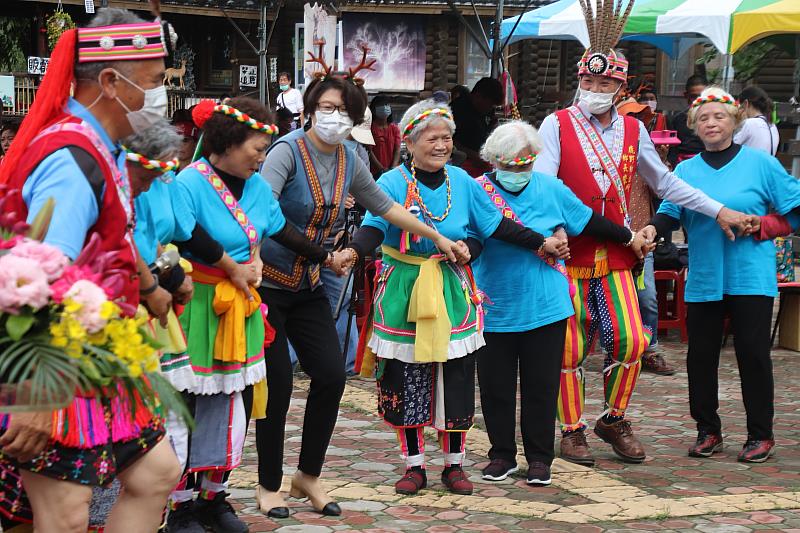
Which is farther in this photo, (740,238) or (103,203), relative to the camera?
(740,238)

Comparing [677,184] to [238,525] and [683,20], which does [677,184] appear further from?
[683,20]

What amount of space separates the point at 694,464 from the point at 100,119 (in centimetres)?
426

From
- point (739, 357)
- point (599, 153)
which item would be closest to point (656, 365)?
point (739, 357)

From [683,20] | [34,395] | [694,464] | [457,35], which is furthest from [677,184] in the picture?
[457,35]

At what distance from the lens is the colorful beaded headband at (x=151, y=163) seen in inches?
163

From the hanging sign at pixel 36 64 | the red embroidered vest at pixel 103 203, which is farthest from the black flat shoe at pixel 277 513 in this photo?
the hanging sign at pixel 36 64

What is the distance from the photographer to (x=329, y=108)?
569cm

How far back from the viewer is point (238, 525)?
5.22 m

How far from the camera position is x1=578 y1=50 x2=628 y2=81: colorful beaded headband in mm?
6773

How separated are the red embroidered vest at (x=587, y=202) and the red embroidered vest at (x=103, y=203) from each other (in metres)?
3.53

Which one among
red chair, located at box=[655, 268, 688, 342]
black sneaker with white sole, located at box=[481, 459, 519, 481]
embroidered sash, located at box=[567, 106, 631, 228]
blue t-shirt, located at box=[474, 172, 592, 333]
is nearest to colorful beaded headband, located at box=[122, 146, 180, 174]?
blue t-shirt, located at box=[474, 172, 592, 333]

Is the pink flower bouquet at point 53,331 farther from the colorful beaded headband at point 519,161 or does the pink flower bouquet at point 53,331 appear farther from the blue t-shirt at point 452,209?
the colorful beaded headband at point 519,161

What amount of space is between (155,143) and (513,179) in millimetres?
2510

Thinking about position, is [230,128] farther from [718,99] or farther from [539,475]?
[718,99]
